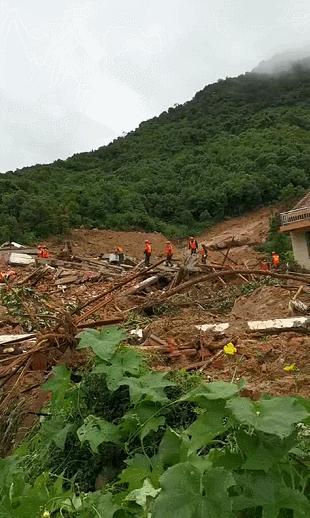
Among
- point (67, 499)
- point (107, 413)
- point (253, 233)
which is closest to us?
point (67, 499)

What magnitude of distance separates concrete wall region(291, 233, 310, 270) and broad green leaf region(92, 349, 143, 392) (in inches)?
817

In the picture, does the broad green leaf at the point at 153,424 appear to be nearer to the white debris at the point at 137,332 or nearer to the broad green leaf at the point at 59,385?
the broad green leaf at the point at 59,385

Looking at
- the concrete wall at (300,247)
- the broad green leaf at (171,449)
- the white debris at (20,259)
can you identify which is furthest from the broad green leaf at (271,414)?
the concrete wall at (300,247)

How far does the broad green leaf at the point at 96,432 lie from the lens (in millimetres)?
2721

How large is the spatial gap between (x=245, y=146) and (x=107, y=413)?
185 ft

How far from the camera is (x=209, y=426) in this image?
6.41 feet

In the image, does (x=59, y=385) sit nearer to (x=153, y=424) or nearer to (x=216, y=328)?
(x=153, y=424)

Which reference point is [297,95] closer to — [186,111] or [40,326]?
[186,111]

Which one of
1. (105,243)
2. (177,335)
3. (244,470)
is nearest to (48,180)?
(105,243)

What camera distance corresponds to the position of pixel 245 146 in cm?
5753

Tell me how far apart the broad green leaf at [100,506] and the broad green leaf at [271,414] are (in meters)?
0.56

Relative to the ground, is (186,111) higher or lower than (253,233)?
higher

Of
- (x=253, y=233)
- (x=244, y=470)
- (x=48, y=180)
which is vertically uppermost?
(x=48, y=180)

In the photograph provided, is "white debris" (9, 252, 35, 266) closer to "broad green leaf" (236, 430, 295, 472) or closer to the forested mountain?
the forested mountain
